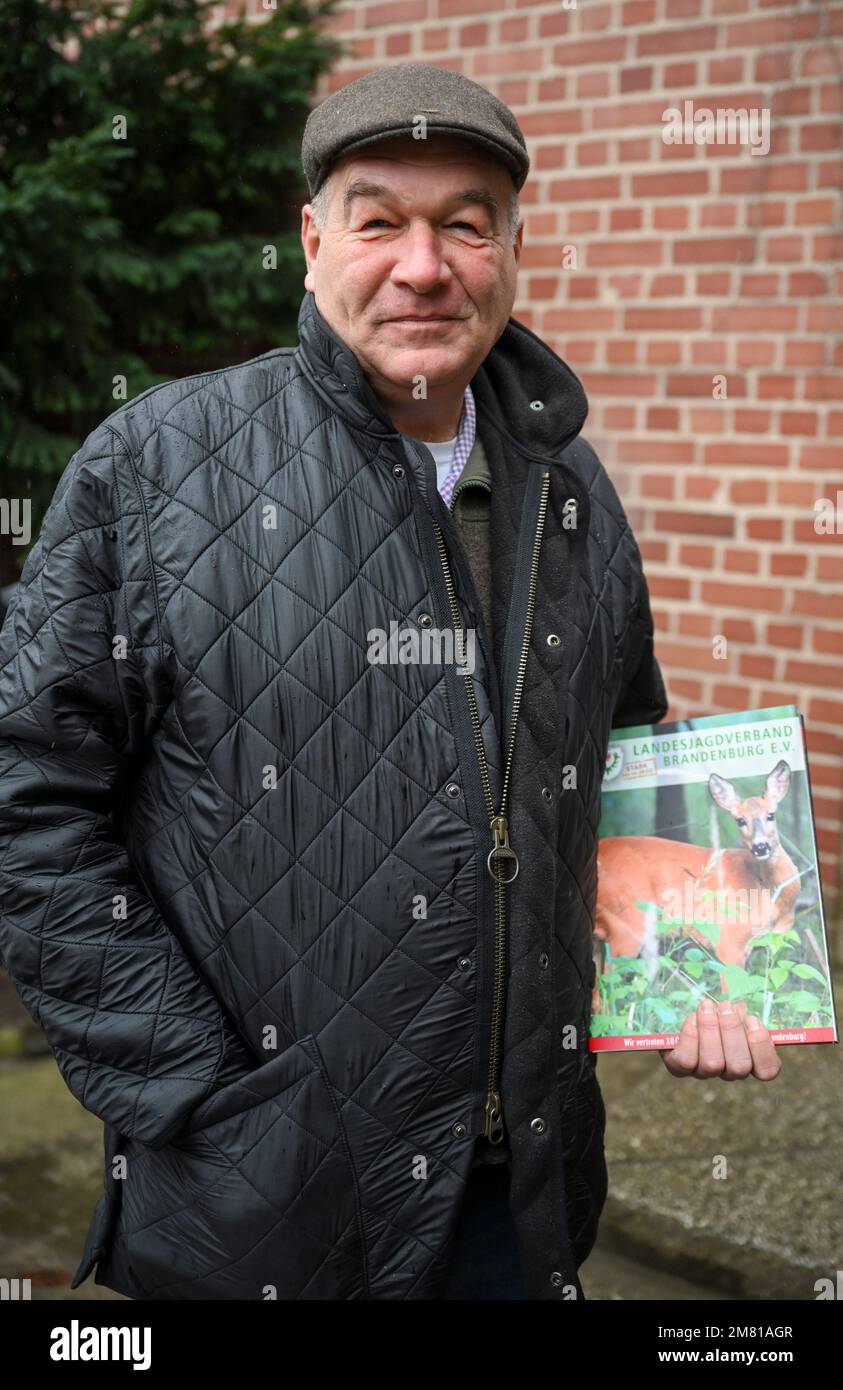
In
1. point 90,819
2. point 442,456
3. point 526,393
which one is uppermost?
point 526,393

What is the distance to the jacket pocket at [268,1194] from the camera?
1684mm

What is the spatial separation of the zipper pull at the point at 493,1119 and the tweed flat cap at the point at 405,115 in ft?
4.14

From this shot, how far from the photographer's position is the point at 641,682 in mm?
2252

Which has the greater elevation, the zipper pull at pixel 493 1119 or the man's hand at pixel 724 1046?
the man's hand at pixel 724 1046

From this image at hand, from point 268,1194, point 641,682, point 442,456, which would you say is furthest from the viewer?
point 641,682

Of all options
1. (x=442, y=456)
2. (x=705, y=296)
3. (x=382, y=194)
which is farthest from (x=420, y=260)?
(x=705, y=296)

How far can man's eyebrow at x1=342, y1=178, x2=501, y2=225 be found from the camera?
5.72 feet

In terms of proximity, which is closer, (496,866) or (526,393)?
(496,866)

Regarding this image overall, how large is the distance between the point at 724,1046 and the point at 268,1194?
27.8 inches

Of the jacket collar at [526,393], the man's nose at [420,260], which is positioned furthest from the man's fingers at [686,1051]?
the man's nose at [420,260]

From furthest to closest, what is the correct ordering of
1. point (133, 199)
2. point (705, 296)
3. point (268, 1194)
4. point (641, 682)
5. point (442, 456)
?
point (133, 199), point (705, 296), point (641, 682), point (442, 456), point (268, 1194)

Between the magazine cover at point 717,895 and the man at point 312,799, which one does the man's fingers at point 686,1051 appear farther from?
the man at point 312,799

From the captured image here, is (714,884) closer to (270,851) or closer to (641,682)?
(641,682)
